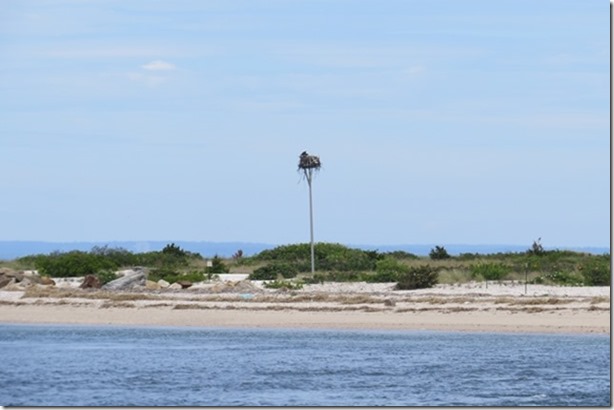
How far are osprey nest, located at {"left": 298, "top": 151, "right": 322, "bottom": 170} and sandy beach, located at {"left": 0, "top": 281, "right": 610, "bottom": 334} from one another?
1053 centimetres

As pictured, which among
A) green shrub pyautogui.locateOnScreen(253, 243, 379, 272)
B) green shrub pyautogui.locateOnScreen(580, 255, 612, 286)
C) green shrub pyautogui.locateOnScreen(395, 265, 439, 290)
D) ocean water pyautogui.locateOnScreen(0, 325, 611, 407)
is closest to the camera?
ocean water pyautogui.locateOnScreen(0, 325, 611, 407)

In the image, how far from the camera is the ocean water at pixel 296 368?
2583 centimetres

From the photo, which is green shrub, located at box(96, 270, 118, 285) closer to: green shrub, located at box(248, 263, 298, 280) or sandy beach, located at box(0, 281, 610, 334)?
sandy beach, located at box(0, 281, 610, 334)

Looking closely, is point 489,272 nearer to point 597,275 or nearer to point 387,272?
point 387,272

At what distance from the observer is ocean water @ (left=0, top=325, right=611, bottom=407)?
84.7ft

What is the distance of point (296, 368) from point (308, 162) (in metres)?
27.0

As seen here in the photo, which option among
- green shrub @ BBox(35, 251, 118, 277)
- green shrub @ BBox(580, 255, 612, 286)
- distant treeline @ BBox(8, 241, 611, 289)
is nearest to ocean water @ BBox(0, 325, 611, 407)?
green shrub @ BBox(580, 255, 612, 286)

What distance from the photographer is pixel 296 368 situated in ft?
99.1

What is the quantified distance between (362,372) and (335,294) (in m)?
14.7

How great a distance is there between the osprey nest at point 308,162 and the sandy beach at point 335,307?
1053cm

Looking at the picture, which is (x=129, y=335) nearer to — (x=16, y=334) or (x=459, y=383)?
(x=16, y=334)

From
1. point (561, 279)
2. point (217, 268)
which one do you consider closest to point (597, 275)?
point (561, 279)

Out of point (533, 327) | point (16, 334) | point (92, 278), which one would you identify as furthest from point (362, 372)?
point (92, 278)

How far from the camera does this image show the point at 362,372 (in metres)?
29.7
